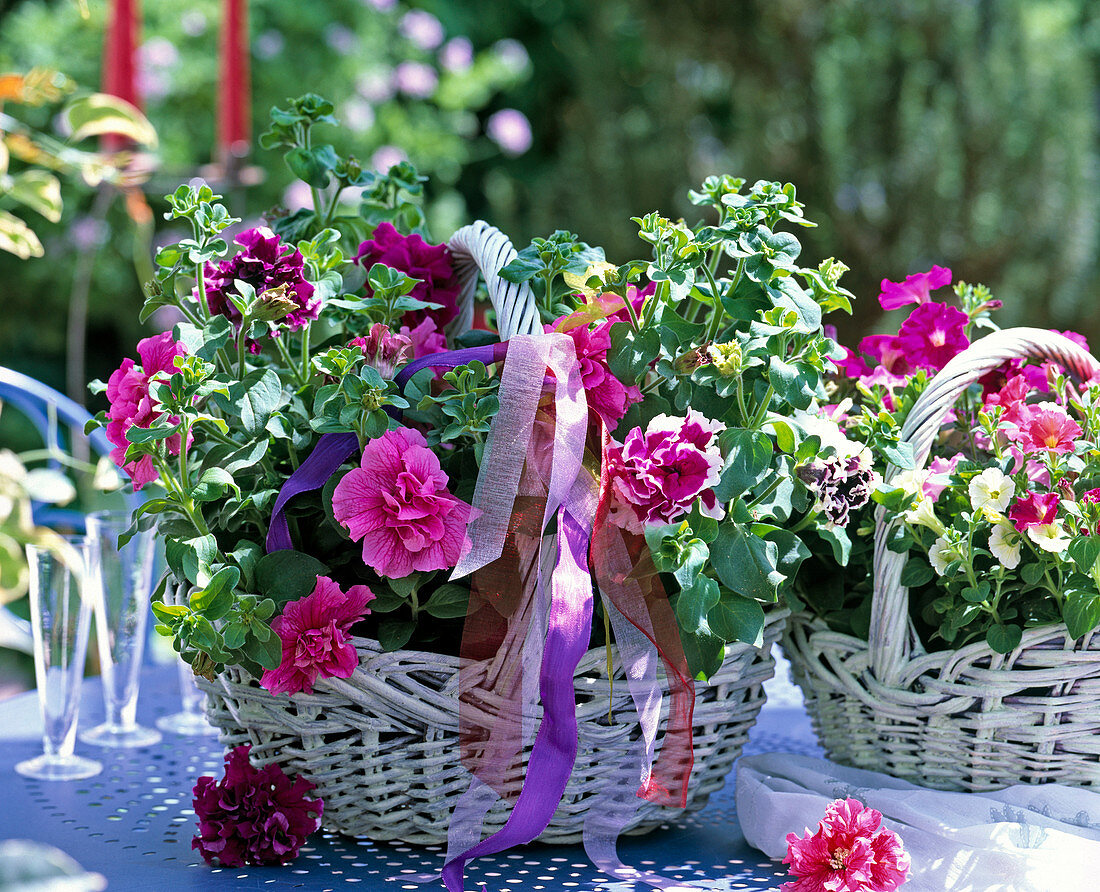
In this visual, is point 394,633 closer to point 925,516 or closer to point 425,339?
point 425,339

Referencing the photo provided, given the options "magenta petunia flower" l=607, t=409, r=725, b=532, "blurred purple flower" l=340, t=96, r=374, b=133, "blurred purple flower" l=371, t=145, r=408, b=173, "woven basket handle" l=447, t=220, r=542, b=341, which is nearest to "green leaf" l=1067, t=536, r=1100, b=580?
"magenta petunia flower" l=607, t=409, r=725, b=532

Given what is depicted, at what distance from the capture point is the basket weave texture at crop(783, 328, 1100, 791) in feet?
2.44

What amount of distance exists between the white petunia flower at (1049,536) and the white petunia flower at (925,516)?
0.06 metres

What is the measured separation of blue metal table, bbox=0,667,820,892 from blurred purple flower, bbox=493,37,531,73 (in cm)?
377

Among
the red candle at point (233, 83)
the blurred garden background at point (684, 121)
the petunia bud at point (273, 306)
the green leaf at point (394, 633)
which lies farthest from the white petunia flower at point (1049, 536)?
the blurred garden background at point (684, 121)

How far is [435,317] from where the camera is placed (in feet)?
2.97

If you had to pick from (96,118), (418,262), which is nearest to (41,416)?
(96,118)

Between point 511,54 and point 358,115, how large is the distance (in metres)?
0.76

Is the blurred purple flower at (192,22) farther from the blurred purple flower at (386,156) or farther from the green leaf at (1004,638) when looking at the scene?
the green leaf at (1004,638)

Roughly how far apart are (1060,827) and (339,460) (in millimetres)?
523

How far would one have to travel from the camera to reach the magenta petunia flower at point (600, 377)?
0.73 meters

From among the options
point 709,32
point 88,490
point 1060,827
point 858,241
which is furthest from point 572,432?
point 709,32

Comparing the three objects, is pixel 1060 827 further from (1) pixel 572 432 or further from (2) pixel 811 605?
(1) pixel 572 432

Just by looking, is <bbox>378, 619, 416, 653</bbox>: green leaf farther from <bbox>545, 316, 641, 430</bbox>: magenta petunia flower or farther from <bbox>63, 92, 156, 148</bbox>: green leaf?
<bbox>63, 92, 156, 148</bbox>: green leaf
